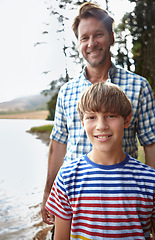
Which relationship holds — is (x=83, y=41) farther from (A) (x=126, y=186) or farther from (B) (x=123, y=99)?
(A) (x=126, y=186)

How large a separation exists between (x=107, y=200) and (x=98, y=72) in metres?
0.64

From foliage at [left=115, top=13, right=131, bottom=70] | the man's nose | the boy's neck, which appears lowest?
the boy's neck

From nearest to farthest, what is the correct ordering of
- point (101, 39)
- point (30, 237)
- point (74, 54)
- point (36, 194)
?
point (101, 39) < point (30, 237) < point (36, 194) < point (74, 54)

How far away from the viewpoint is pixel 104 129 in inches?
30.8

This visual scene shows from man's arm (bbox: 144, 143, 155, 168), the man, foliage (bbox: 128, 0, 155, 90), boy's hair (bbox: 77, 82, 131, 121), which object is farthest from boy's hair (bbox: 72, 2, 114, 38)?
foliage (bbox: 128, 0, 155, 90)

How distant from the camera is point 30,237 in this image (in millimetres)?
2762

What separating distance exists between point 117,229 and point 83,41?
832 mm

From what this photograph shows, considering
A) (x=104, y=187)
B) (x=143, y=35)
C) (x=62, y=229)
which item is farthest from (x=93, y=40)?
(x=143, y=35)

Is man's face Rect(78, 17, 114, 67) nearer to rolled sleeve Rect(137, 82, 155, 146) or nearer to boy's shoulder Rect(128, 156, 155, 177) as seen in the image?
rolled sleeve Rect(137, 82, 155, 146)

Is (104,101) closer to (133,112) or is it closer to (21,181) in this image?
(133,112)

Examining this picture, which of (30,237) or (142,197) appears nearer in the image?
(142,197)

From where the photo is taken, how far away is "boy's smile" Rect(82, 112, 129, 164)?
0.79m

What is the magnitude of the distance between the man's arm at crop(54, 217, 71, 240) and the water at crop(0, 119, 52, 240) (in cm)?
215

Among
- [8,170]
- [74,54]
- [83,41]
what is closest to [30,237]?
[83,41]
